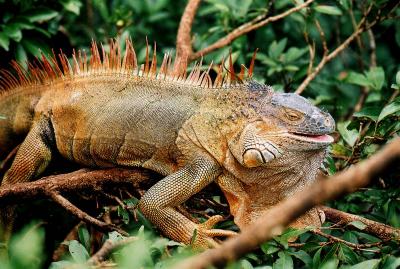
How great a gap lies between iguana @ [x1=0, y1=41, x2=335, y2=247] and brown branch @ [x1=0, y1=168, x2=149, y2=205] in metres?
0.09

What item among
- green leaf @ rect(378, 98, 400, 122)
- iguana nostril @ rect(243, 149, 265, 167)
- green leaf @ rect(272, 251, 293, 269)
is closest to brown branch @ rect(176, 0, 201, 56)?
iguana nostril @ rect(243, 149, 265, 167)

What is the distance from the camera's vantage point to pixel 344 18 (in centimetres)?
648

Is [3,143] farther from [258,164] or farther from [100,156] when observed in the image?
[258,164]

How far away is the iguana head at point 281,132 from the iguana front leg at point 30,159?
4.69 feet

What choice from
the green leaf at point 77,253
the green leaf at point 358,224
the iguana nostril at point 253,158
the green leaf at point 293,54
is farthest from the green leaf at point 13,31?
the green leaf at point 358,224

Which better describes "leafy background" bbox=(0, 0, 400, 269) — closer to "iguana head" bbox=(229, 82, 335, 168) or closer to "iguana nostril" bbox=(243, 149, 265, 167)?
"iguana head" bbox=(229, 82, 335, 168)

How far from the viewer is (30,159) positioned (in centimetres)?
431

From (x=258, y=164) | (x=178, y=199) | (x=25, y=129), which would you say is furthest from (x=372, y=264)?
(x=25, y=129)

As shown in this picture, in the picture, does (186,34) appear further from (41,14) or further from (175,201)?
(175,201)

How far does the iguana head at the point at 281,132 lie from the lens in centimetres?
367

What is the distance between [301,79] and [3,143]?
8.74 feet

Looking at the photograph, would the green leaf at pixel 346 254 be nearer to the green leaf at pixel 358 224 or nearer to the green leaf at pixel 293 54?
the green leaf at pixel 358 224

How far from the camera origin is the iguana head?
3672 millimetres

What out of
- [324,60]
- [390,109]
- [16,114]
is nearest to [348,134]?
[390,109]
